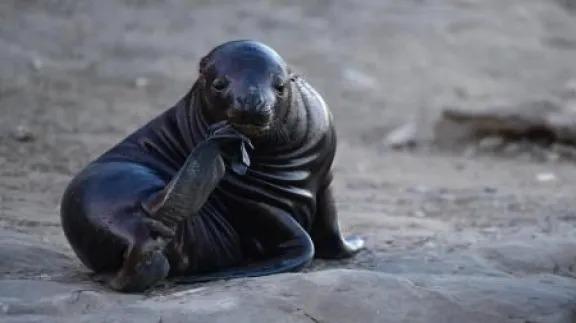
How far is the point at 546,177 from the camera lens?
916 cm

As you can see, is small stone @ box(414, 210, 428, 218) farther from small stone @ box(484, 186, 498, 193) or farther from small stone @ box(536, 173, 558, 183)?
small stone @ box(536, 173, 558, 183)

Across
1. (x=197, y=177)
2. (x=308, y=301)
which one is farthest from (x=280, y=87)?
(x=308, y=301)

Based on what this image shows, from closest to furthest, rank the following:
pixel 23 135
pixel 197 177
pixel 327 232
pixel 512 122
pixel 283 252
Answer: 1. pixel 197 177
2. pixel 283 252
3. pixel 327 232
4. pixel 23 135
5. pixel 512 122

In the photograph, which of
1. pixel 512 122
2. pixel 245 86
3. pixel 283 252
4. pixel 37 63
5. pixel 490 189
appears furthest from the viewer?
pixel 37 63

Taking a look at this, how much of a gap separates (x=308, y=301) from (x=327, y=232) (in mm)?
1196

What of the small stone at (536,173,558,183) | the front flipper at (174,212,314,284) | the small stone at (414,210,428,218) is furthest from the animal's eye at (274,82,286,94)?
the small stone at (536,173,558,183)

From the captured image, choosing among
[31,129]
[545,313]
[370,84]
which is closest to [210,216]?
[545,313]

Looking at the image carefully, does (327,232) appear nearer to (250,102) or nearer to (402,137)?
(250,102)

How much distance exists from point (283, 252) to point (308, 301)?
2.52ft

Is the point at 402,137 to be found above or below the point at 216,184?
below

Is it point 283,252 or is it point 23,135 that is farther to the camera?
point 23,135

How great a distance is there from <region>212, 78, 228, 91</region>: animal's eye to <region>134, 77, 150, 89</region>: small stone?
239 inches

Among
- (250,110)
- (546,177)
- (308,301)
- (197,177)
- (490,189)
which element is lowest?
(546,177)

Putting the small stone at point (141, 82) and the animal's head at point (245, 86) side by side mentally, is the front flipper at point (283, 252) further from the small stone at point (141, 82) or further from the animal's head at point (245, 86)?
the small stone at point (141, 82)
